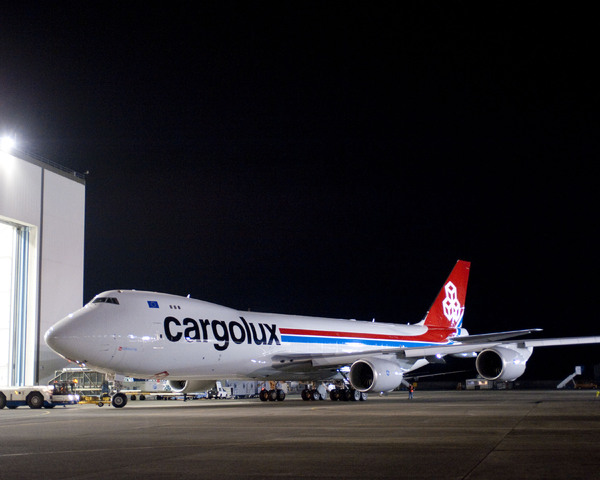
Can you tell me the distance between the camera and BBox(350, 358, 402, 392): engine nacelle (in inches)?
1054

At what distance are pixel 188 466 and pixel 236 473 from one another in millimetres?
873

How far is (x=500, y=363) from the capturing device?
88.0 feet

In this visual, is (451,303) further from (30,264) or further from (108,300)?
(108,300)

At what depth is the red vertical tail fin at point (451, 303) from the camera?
41.7 metres

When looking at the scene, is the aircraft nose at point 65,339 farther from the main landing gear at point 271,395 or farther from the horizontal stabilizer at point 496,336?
the horizontal stabilizer at point 496,336

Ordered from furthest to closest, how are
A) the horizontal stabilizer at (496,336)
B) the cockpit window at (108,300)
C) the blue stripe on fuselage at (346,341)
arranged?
the blue stripe on fuselage at (346,341) < the horizontal stabilizer at (496,336) < the cockpit window at (108,300)

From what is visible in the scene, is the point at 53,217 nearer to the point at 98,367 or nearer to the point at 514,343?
the point at 98,367

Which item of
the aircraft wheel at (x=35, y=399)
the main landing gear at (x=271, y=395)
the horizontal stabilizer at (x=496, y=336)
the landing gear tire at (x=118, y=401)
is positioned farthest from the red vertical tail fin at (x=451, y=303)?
the aircraft wheel at (x=35, y=399)

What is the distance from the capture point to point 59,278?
37.9 meters

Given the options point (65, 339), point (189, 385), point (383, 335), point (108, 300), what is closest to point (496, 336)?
point (383, 335)

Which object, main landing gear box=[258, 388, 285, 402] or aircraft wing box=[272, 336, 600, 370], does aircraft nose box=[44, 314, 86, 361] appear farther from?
main landing gear box=[258, 388, 285, 402]

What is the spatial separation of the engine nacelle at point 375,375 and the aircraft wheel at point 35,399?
12.6 m

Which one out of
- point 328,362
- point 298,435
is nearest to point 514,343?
point 328,362

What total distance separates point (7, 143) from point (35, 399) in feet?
41.7
